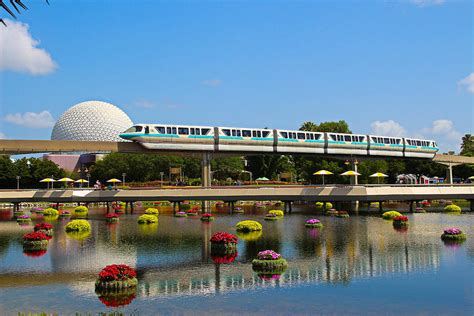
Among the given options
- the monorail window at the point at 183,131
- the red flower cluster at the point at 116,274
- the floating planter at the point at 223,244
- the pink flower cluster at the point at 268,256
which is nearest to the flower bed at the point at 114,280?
the red flower cluster at the point at 116,274

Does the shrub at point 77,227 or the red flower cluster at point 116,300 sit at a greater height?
the shrub at point 77,227

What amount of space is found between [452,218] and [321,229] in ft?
66.8

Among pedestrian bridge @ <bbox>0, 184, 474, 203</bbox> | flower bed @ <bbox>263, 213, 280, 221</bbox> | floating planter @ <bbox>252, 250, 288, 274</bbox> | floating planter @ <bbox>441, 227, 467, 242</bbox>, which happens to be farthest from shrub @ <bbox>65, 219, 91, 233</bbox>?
floating planter @ <bbox>441, 227, 467, 242</bbox>

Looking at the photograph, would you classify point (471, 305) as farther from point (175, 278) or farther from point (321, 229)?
point (321, 229)

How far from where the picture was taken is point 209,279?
27.1 metres

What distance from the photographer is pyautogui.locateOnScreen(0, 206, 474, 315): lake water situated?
21.8 metres

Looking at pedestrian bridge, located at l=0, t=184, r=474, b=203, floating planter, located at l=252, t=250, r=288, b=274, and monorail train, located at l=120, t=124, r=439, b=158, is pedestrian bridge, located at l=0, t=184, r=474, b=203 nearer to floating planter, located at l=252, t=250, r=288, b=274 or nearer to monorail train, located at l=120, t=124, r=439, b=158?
monorail train, located at l=120, t=124, r=439, b=158

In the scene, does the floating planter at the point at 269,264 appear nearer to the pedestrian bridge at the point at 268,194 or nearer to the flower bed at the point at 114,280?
the flower bed at the point at 114,280

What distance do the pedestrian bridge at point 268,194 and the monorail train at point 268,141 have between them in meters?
7.53

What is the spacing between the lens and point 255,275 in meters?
27.7

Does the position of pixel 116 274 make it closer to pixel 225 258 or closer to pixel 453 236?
pixel 225 258

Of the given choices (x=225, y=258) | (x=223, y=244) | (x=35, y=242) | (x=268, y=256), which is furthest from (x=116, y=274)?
(x=35, y=242)

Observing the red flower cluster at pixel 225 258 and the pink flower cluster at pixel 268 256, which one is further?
Answer: the red flower cluster at pixel 225 258

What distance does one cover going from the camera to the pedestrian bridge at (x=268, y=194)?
7006 cm
